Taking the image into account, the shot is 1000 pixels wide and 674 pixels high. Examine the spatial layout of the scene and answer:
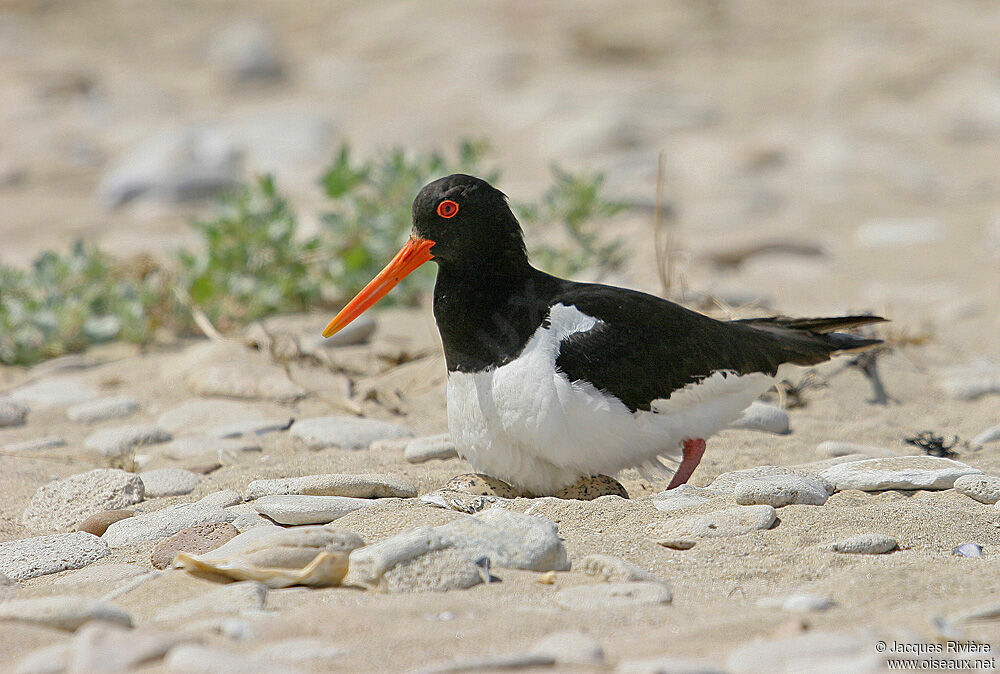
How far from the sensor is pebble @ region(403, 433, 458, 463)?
4.05 m

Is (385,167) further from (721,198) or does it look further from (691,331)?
(721,198)

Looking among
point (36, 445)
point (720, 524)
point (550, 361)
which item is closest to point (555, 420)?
point (550, 361)

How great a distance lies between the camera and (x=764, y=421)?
4438 mm

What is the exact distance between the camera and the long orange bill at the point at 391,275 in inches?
141

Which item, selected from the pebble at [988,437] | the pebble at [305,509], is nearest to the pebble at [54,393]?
the pebble at [305,509]

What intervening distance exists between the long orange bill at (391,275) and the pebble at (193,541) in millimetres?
793

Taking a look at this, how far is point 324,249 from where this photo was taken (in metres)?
6.20

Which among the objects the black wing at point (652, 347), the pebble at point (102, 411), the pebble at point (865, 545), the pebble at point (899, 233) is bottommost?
the pebble at point (865, 545)

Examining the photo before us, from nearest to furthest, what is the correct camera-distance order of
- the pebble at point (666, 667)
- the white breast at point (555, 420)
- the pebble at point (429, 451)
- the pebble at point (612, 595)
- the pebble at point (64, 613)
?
the pebble at point (666, 667) < the pebble at point (64, 613) < the pebble at point (612, 595) < the white breast at point (555, 420) < the pebble at point (429, 451)

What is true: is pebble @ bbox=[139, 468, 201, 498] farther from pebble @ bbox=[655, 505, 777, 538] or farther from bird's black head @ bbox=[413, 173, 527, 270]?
pebble @ bbox=[655, 505, 777, 538]

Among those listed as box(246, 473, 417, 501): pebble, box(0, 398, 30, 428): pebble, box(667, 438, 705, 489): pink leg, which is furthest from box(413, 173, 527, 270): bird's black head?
box(0, 398, 30, 428): pebble

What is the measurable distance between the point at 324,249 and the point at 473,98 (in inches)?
280

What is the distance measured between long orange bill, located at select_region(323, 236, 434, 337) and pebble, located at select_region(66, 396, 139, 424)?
1.76m

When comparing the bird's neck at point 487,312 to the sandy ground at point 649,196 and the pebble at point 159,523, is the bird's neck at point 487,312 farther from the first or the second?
the pebble at point 159,523
